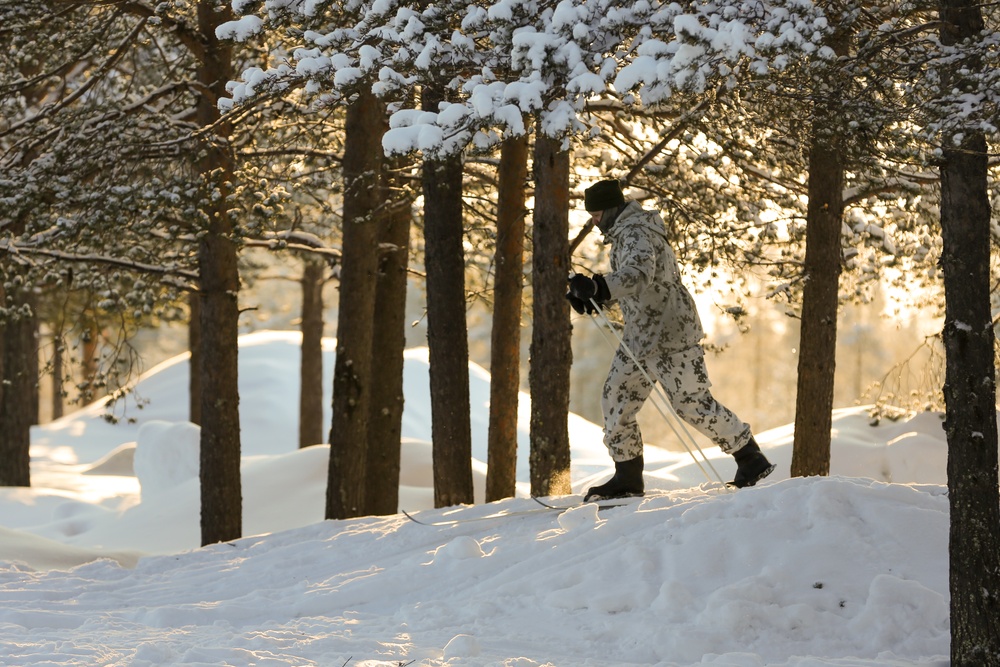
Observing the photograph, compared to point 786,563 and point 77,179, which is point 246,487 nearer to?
point 77,179

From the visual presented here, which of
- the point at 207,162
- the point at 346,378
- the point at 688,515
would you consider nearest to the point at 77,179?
the point at 207,162

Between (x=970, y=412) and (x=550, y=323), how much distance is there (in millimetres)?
3617

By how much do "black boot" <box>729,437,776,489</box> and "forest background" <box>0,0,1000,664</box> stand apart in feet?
4.85

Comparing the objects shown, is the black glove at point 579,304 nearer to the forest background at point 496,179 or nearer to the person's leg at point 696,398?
the person's leg at point 696,398

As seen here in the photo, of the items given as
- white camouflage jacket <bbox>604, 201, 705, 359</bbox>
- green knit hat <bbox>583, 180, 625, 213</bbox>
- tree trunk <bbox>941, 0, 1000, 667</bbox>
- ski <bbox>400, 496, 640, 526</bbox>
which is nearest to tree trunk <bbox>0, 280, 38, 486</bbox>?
ski <bbox>400, 496, 640, 526</bbox>

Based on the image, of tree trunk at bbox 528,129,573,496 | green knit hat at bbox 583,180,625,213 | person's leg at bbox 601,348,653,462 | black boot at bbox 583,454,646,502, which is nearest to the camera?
person's leg at bbox 601,348,653,462

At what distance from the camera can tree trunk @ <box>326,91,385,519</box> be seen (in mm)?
9141

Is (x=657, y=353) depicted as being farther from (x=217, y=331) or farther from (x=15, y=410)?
(x=15, y=410)

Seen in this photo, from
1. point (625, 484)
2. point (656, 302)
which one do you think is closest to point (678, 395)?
point (656, 302)

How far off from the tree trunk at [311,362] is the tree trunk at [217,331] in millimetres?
7949

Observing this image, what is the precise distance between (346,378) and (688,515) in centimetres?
412

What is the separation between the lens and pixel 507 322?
8.76 meters

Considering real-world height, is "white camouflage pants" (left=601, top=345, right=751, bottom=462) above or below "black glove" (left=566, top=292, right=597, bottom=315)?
below

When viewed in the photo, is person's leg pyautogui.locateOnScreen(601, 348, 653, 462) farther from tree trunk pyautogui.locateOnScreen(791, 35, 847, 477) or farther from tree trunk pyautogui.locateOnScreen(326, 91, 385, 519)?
tree trunk pyautogui.locateOnScreen(326, 91, 385, 519)
